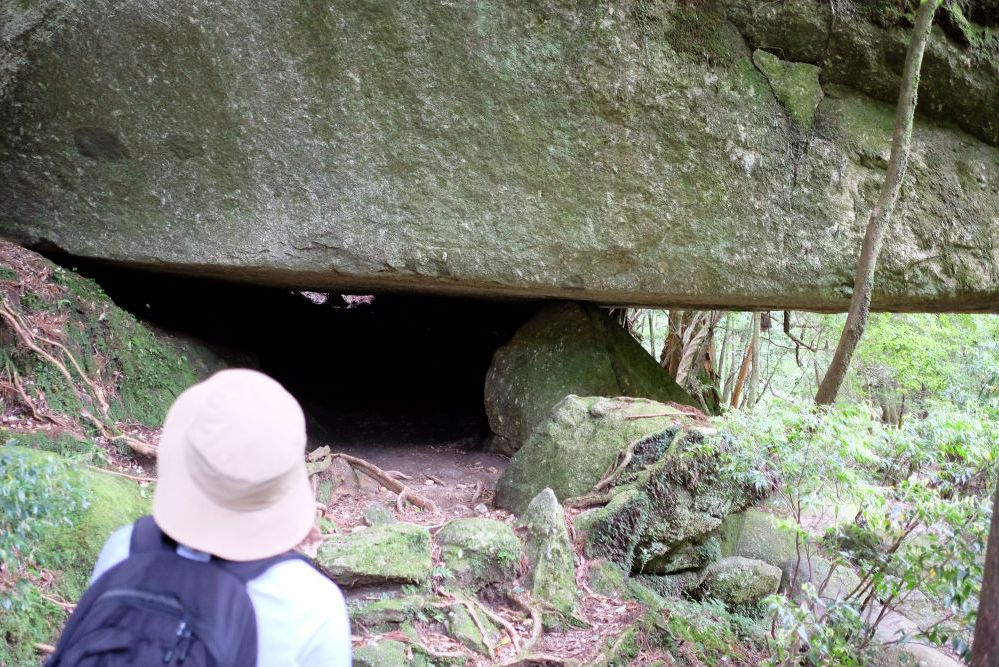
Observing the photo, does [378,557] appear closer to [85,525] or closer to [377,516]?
[377,516]

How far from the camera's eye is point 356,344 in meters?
10.1

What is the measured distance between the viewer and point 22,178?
4.78m

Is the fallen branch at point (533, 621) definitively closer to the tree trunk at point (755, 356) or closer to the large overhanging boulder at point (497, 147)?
the large overhanging boulder at point (497, 147)

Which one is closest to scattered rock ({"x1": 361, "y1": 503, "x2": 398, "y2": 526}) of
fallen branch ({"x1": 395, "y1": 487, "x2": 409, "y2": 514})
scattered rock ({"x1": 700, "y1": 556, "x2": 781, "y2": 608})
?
fallen branch ({"x1": 395, "y1": 487, "x2": 409, "y2": 514})

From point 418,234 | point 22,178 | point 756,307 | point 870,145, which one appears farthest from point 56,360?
point 870,145

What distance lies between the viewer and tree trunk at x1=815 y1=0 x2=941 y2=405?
162 inches

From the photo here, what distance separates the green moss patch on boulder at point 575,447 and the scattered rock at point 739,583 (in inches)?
36.1

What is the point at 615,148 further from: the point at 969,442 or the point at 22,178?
the point at 22,178

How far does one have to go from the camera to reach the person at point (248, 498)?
3.72ft

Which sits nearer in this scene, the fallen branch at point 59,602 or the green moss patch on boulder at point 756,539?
the fallen branch at point 59,602

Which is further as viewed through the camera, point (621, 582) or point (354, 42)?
point (354, 42)

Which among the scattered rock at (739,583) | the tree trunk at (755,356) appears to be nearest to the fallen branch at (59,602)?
the scattered rock at (739,583)

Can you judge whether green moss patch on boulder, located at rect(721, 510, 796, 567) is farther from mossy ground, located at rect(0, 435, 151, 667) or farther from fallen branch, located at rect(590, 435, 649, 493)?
mossy ground, located at rect(0, 435, 151, 667)

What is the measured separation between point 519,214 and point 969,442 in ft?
10.7
